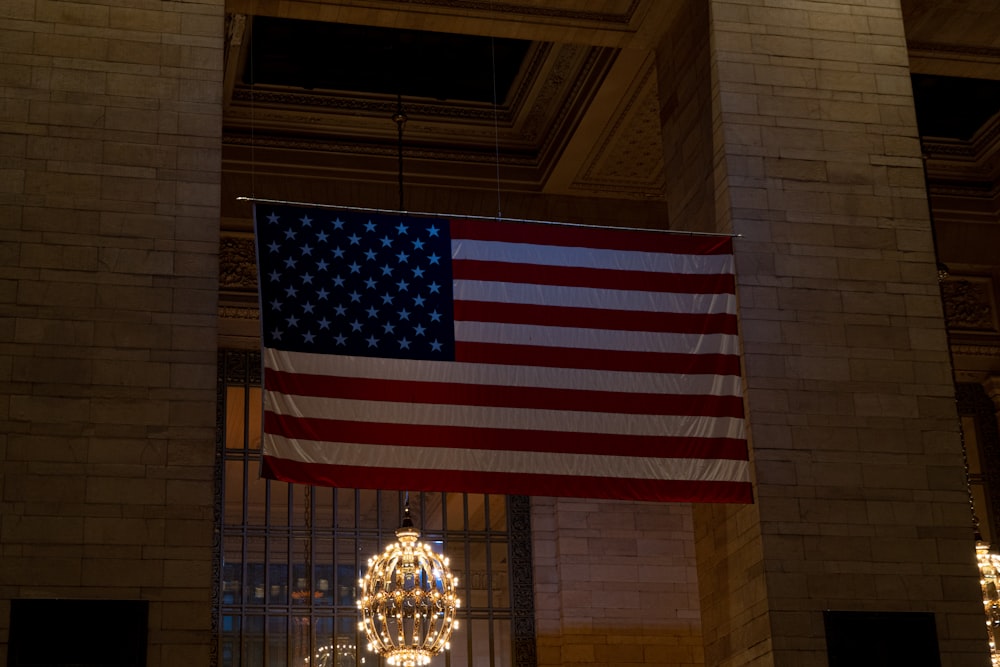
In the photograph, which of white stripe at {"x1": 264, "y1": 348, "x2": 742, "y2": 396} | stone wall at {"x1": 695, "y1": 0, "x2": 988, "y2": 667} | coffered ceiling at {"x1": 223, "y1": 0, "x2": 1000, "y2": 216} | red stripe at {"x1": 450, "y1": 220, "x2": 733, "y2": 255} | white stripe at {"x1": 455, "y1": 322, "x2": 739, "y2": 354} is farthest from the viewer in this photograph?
coffered ceiling at {"x1": 223, "y1": 0, "x2": 1000, "y2": 216}

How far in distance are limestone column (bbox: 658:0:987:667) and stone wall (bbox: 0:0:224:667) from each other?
13.0ft

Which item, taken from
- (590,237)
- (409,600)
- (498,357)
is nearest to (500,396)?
(498,357)

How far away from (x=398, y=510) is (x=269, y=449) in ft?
21.1

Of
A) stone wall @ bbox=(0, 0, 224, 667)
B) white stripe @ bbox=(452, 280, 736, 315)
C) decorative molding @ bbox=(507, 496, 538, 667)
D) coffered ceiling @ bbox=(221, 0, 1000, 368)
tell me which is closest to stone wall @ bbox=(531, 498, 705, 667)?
decorative molding @ bbox=(507, 496, 538, 667)

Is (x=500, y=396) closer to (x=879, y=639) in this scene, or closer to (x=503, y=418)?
(x=503, y=418)

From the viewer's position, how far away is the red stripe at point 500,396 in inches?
414

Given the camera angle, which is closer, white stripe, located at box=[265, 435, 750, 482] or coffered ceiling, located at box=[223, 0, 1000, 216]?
white stripe, located at box=[265, 435, 750, 482]

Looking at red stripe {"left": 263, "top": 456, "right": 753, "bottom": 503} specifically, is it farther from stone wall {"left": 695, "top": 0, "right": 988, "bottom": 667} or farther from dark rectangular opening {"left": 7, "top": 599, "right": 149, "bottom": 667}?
dark rectangular opening {"left": 7, "top": 599, "right": 149, "bottom": 667}

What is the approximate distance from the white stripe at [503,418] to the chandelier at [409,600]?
2.83 m

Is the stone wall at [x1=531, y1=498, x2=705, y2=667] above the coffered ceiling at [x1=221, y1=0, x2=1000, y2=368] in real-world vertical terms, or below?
below

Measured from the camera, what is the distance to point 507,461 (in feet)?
35.1

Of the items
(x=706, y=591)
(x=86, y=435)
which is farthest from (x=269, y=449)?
(x=706, y=591)

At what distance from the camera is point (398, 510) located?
16547 millimetres

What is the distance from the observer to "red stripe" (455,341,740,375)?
11.0 metres
